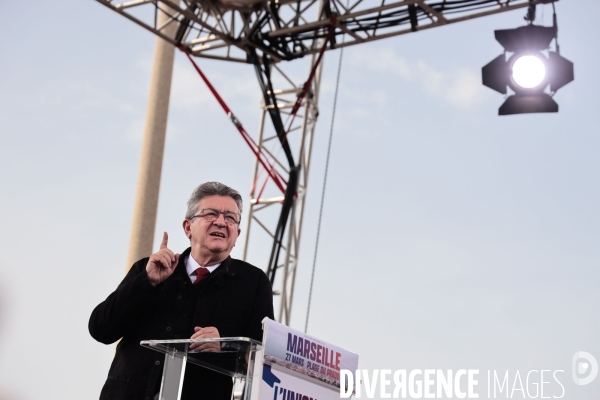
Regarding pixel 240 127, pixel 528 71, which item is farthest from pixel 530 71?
pixel 240 127

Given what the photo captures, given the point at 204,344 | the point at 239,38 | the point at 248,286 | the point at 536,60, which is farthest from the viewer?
the point at 239,38

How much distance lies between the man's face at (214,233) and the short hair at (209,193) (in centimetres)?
2

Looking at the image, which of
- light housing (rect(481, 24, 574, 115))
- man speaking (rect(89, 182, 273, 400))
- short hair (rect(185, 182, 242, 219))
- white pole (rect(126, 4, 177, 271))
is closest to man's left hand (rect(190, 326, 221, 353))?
man speaking (rect(89, 182, 273, 400))

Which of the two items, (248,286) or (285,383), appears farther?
(248,286)

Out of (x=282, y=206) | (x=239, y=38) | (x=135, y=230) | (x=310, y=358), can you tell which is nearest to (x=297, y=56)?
(x=239, y=38)

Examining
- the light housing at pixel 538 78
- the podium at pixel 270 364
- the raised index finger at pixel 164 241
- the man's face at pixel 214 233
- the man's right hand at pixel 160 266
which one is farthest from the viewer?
the light housing at pixel 538 78

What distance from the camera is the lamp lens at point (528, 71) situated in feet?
18.5

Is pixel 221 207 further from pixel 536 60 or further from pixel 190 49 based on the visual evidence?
pixel 190 49

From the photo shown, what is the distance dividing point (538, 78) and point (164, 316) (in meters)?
3.73

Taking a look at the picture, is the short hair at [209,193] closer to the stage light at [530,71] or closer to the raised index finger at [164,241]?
the raised index finger at [164,241]

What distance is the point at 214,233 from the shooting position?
2.80m

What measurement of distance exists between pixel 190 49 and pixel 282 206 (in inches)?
59.6

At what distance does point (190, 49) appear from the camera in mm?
7297

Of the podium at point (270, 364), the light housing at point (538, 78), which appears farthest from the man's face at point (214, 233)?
the light housing at point (538, 78)
